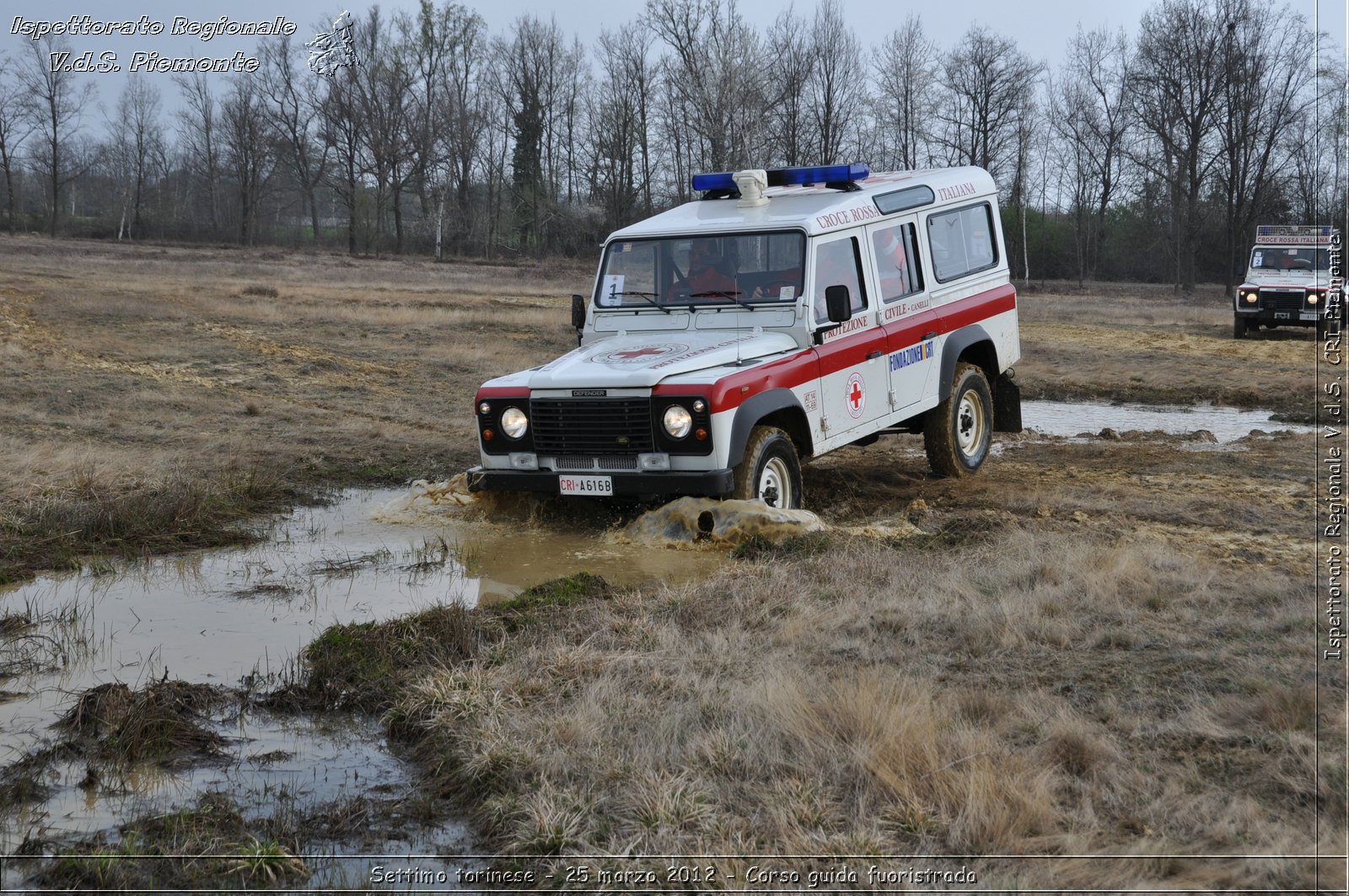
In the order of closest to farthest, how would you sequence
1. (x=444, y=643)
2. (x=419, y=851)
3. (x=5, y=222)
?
(x=419, y=851)
(x=444, y=643)
(x=5, y=222)

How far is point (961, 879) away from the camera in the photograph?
3377mm

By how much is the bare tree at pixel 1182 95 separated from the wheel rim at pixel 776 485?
3406cm

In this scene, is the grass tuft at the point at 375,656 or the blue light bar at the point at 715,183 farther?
the blue light bar at the point at 715,183

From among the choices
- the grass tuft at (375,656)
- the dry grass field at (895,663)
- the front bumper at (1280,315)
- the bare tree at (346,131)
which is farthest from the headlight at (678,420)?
the bare tree at (346,131)

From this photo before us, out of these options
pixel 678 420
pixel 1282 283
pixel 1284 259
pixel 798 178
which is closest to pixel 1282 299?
pixel 1282 283

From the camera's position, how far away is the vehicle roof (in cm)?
873

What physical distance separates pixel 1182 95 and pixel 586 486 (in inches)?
1595

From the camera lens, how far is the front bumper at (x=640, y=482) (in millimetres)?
7594

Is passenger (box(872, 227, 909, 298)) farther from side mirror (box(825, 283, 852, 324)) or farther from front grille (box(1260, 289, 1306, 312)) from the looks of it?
front grille (box(1260, 289, 1306, 312))

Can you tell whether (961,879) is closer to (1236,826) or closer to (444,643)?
(1236,826)

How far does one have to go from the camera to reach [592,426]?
→ 25.7ft

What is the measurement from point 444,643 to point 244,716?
100 centimetres

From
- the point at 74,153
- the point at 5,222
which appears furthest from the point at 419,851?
the point at 74,153

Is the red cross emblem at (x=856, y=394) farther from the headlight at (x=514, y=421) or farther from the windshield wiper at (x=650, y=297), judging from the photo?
the headlight at (x=514, y=421)
